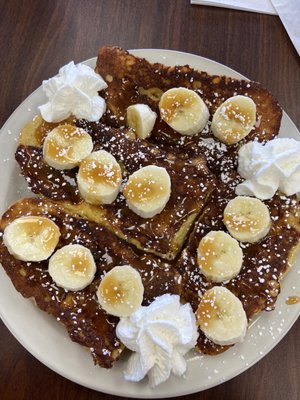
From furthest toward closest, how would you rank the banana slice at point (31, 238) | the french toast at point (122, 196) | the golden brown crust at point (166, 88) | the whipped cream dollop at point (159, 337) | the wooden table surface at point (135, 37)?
the wooden table surface at point (135, 37)
the golden brown crust at point (166, 88)
the french toast at point (122, 196)
the banana slice at point (31, 238)
the whipped cream dollop at point (159, 337)

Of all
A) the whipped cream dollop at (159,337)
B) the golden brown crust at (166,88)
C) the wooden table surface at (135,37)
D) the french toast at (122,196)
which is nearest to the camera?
the whipped cream dollop at (159,337)

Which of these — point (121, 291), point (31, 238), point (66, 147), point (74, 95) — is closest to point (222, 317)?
point (121, 291)

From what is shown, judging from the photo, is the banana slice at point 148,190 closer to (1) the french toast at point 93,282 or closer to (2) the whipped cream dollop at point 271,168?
(1) the french toast at point 93,282

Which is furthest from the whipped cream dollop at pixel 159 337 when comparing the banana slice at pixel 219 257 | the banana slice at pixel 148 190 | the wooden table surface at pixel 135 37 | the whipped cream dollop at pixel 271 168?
the wooden table surface at pixel 135 37

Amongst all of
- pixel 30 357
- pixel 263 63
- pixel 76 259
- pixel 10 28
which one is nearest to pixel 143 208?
pixel 76 259

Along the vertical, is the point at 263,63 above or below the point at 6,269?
above

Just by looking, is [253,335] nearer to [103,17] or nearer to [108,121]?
[108,121]
